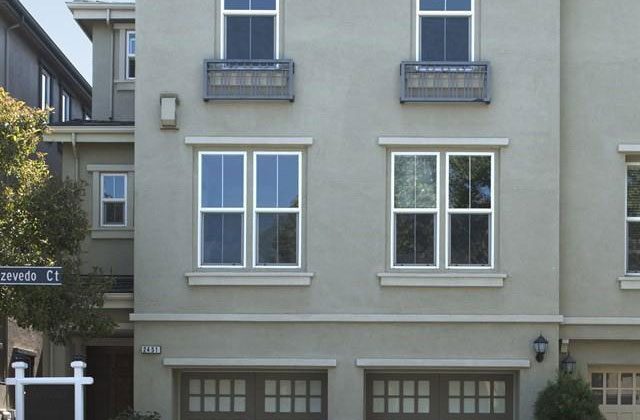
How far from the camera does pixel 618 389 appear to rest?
21.6 metres

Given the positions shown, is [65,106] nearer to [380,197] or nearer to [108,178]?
[108,178]

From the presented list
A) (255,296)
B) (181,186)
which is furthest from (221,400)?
(181,186)

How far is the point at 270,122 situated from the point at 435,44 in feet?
10.5

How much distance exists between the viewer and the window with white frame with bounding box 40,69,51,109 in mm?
30812

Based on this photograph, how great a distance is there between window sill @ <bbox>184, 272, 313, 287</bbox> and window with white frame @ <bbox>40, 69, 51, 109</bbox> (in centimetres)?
1171

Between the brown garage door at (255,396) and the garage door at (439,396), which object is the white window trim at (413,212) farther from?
the brown garage door at (255,396)

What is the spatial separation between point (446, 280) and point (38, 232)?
22.6 feet

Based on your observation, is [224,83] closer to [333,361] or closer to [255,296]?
[255,296]

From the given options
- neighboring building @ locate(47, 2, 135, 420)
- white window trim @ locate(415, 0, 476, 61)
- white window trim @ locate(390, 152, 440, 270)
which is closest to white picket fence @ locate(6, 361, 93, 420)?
neighboring building @ locate(47, 2, 135, 420)

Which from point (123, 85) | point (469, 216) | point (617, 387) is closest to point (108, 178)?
point (123, 85)

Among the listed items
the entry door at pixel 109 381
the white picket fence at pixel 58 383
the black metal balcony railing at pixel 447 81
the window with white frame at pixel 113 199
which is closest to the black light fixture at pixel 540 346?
the black metal balcony railing at pixel 447 81

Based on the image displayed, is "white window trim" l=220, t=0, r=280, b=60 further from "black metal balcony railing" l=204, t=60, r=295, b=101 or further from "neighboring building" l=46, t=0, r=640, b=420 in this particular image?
"black metal balcony railing" l=204, t=60, r=295, b=101

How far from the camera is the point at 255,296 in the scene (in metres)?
20.6

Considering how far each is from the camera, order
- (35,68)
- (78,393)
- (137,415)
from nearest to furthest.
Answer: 1. (78,393)
2. (137,415)
3. (35,68)
